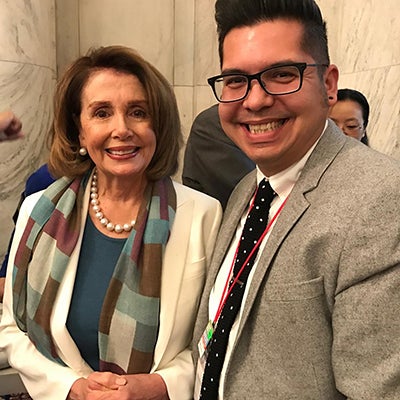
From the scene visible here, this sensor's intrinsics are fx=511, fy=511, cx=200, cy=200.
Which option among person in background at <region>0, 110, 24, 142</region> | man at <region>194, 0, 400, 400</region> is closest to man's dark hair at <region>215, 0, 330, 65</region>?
man at <region>194, 0, 400, 400</region>

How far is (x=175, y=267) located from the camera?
5.09 ft

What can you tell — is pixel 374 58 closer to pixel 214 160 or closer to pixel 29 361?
pixel 214 160

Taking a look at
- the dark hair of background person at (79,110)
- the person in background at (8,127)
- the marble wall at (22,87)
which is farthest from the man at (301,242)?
the marble wall at (22,87)

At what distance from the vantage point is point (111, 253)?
161 centimetres

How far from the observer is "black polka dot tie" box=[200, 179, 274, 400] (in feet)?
4.16

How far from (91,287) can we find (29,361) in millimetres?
308

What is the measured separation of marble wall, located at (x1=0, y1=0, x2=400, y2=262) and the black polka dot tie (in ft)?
5.16

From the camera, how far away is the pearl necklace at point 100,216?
1633mm

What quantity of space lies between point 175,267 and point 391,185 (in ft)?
2.43

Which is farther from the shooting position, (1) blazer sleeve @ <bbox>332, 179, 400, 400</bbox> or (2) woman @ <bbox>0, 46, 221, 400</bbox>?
(2) woman @ <bbox>0, 46, 221, 400</bbox>

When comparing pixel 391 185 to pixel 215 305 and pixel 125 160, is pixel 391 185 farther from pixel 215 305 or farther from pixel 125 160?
pixel 125 160

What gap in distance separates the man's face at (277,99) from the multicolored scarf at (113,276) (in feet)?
1.54

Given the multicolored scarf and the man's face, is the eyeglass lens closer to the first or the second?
the man's face

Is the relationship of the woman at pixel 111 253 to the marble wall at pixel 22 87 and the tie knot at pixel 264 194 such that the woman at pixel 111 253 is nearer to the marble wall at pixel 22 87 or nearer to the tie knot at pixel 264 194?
the tie knot at pixel 264 194
